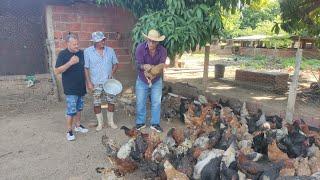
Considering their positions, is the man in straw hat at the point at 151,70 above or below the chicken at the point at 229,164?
above

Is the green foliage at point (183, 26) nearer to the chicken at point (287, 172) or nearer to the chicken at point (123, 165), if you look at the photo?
the chicken at point (123, 165)

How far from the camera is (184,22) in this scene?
6.41 metres

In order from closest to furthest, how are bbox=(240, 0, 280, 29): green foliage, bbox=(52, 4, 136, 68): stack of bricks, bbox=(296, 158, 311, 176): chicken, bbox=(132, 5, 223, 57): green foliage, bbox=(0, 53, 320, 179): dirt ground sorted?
bbox=(296, 158, 311, 176): chicken, bbox=(0, 53, 320, 179): dirt ground, bbox=(132, 5, 223, 57): green foliage, bbox=(52, 4, 136, 68): stack of bricks, bbox=(240, 0, 280, 29): green foliage

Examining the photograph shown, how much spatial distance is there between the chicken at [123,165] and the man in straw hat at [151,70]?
1.76m

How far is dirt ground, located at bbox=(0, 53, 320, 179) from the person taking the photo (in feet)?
14.9

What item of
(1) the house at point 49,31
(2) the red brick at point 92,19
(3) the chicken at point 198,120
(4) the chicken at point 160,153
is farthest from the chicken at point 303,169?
(2) the red brick at point 92,19

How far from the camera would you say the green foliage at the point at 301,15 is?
8.30 m

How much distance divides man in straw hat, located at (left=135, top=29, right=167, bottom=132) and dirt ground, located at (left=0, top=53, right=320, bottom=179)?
1.70 ft

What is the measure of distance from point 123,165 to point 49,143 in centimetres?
185

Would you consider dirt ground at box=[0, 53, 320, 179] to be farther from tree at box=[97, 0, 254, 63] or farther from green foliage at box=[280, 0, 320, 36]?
green foliage at box=[280, 0, 320, 36]

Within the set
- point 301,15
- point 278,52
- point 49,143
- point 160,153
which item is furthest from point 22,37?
point 278,52

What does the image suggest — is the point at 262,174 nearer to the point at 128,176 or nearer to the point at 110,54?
the point at 128,176

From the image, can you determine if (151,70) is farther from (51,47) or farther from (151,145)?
(51,47)

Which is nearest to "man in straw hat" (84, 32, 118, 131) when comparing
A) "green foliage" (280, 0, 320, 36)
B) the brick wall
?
"green foliage" (280, 0, 320, 36)
